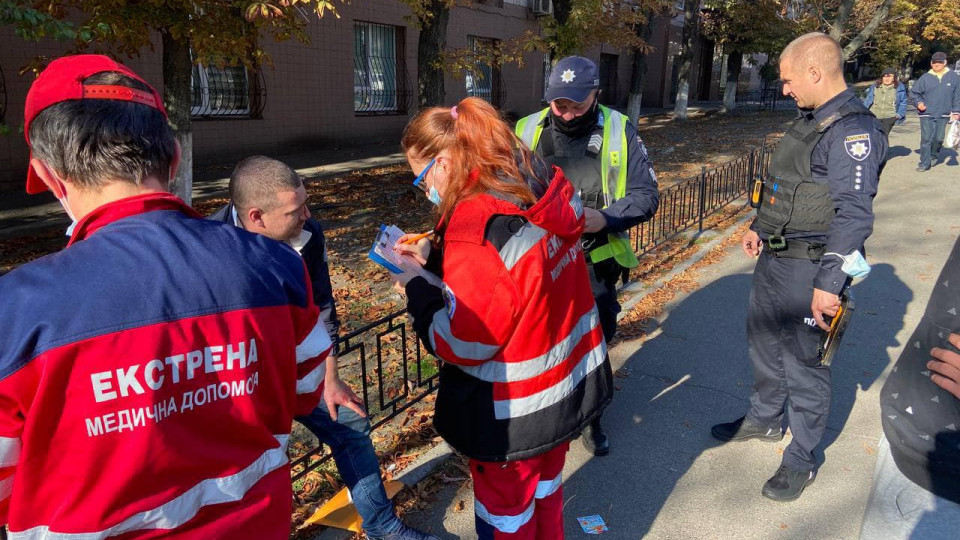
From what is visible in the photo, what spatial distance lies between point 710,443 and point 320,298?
98.3 inches

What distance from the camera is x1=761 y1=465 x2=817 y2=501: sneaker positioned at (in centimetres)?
333

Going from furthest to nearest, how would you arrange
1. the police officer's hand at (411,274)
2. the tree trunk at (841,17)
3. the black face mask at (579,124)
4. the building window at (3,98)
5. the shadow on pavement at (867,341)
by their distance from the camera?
the tree trunk at (841,17)
the building window at (3,98)
the shadow on pavement at (867,341)
the black face mask at (579,124)
the police officer's hand at (411,274)

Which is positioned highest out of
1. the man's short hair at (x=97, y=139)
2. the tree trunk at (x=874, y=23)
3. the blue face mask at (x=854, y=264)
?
the tree trunk at (x=874, y=23)

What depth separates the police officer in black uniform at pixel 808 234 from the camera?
9.71 feet

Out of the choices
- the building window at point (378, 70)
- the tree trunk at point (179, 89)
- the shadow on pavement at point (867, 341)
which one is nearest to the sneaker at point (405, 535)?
the shadow on pavement at point (867, 341)

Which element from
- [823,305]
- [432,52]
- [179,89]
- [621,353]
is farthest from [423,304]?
[432,52]

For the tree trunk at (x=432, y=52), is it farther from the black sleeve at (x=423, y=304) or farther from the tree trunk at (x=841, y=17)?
the tree trunk at (x=841, y=17)

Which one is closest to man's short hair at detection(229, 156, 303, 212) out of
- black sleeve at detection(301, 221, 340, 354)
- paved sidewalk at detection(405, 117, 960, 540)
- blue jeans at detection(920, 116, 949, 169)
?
black sleeve at detection(301, 221, 340, 354)

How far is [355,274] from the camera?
697 centimetres

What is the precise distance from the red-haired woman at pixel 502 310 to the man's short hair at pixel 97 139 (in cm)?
92

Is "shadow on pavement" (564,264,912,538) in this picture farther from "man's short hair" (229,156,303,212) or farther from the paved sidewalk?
"man's short hair" (229,156,303,212)

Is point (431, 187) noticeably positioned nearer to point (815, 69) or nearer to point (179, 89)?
point (815, 69)

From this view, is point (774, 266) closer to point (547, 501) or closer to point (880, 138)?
point (880, 138)

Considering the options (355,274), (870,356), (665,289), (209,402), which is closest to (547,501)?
(209,402)
